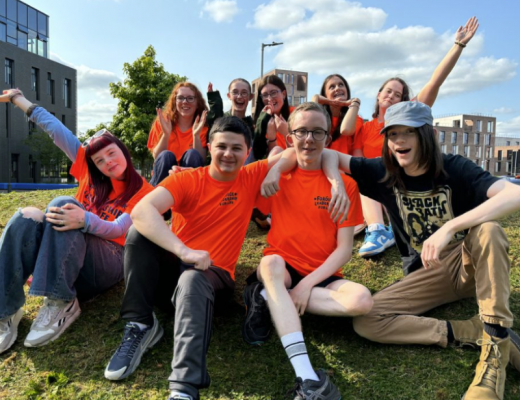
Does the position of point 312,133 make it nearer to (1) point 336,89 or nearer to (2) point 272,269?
(2) point 272,269

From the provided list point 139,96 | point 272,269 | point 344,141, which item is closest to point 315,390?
point 272,269

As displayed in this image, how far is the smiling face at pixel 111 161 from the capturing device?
11.7ft

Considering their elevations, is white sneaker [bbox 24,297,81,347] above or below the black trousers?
below

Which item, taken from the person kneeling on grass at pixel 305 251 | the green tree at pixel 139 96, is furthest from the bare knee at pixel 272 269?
the green tree at pixel 139 96

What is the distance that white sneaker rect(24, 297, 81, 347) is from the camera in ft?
10.6

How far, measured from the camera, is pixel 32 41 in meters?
38.3

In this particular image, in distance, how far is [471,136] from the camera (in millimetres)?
80500

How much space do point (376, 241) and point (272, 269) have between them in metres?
1.93

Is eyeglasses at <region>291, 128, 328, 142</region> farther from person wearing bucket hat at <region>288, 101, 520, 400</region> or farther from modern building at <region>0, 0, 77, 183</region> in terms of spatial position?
modern building at <region>0, 0, 77, 183</region>

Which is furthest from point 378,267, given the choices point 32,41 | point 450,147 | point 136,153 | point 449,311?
point 450,147

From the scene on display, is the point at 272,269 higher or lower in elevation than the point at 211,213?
lower

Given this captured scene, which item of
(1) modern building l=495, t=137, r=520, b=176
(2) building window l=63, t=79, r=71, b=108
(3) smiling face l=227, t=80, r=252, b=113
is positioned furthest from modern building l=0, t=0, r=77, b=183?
(1) modern building l=495, t=137, r=520, b=176

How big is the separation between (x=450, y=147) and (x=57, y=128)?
84.0 m

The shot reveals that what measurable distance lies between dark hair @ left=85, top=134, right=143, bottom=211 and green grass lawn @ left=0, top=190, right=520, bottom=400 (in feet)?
3.34
